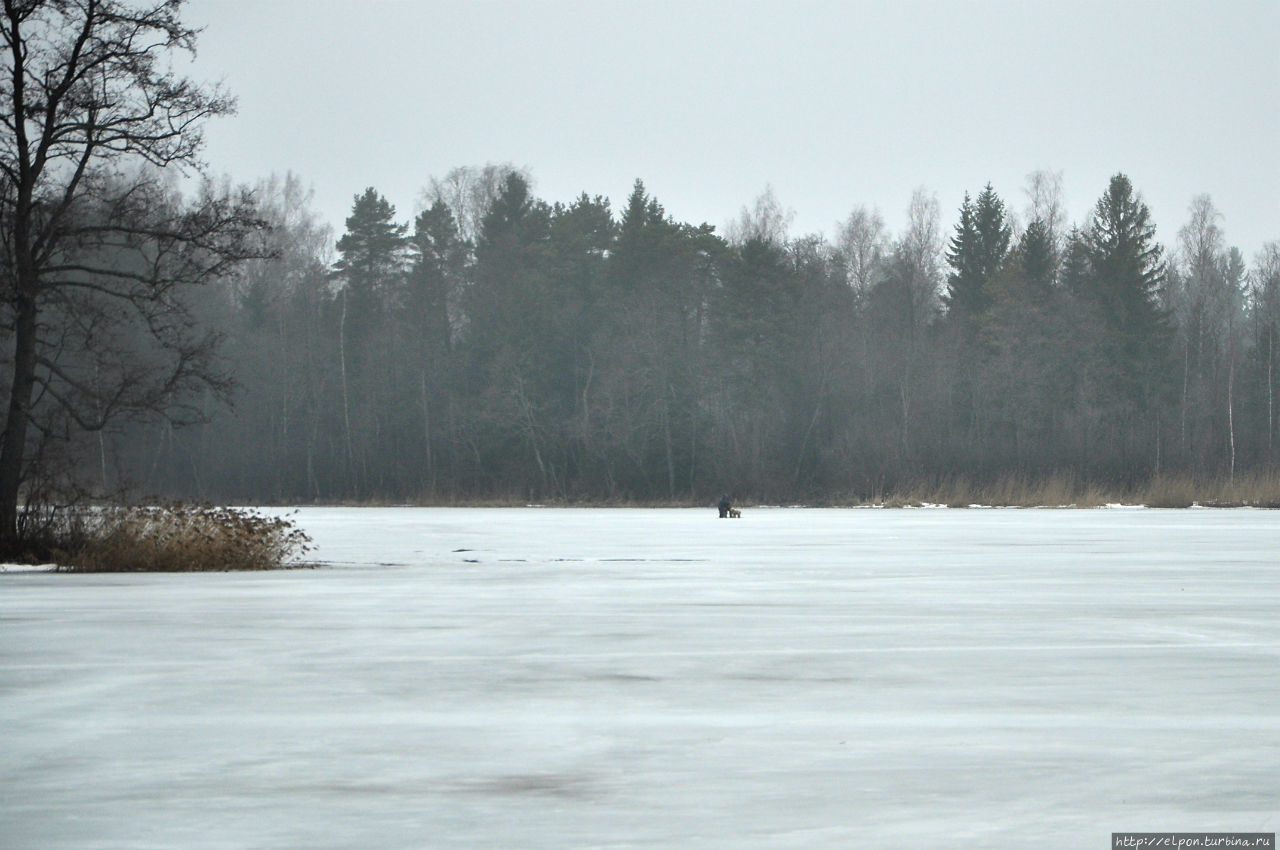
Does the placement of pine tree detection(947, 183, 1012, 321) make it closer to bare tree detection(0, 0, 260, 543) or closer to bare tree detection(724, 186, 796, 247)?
bare tree detection(724, 186, 796, 247)

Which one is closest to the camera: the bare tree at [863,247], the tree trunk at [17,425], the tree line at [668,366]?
the tree trunk at [17,425]

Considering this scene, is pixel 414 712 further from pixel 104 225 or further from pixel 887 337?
pixel 887 337

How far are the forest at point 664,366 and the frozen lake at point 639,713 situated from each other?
48.1 m

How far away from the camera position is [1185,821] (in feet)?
17.1

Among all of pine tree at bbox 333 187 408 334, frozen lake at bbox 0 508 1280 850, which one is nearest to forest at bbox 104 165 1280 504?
pine tree at bbox 333 187 408 334

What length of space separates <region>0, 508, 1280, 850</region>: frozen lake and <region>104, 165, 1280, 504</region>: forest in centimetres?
4811

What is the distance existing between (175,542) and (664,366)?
47.8m

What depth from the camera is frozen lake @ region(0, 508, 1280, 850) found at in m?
5.33

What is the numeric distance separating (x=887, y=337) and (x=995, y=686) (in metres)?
69.7

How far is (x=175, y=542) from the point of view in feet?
69.2

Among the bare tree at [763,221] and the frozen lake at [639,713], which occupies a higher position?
the bare tree at [763,221]

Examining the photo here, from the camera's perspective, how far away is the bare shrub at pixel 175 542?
20969mm

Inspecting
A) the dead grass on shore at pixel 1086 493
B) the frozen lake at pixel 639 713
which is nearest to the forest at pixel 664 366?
the dead grass on shore at pixel 1086 493

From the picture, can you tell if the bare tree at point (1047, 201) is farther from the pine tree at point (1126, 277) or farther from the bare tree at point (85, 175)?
the bare tree at point (85, 175)
